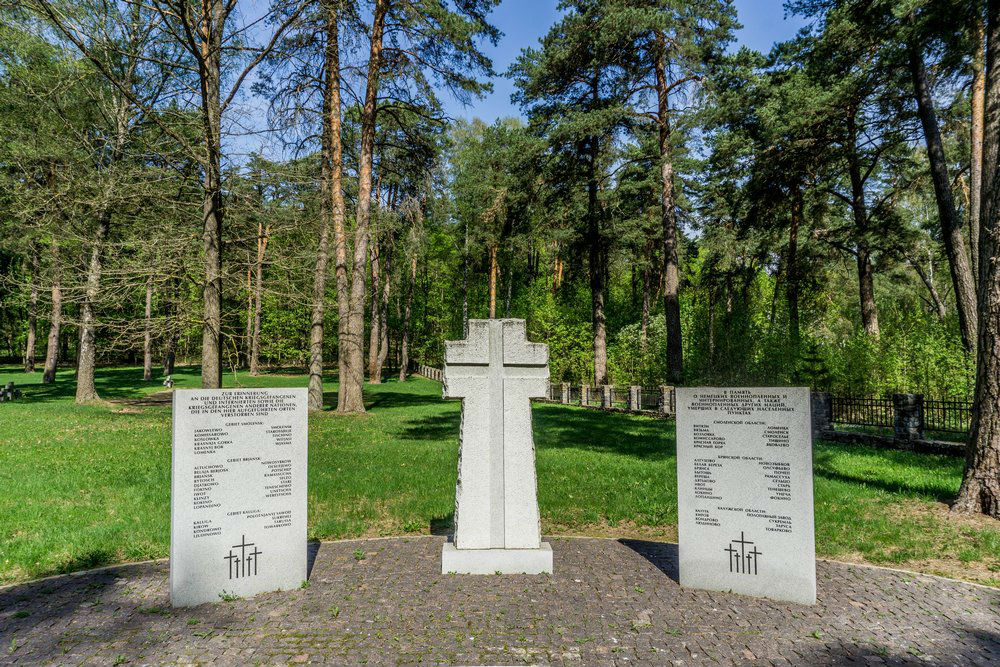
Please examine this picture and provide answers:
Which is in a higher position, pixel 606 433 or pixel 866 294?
pixel 866 294

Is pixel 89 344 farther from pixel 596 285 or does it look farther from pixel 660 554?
pixel 660 554

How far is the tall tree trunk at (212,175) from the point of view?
9797 mm

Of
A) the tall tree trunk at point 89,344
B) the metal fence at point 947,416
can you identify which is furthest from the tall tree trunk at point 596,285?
the tall tree trunk at point 89,344

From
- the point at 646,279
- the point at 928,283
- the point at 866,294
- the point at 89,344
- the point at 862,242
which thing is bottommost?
the point at 89,344

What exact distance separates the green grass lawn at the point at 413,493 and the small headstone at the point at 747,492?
1723 millimetres

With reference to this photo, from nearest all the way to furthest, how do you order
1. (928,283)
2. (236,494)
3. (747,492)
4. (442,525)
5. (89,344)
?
1. (236,494)
2. (747,492)
3. (442,525)
4. (89,344)
5. (928,283)

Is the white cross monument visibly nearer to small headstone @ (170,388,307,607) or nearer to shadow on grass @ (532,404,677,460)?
small headstone @ (170,388,307,607)

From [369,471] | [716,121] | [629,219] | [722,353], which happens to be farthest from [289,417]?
[629,219]

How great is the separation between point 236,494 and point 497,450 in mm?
2144

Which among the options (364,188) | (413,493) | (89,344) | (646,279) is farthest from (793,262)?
(89,344)

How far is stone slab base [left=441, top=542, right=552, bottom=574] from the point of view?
15.3ft

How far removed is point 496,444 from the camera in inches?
192

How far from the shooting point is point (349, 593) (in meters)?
4.23

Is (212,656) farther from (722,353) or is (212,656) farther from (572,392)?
(572,392)
